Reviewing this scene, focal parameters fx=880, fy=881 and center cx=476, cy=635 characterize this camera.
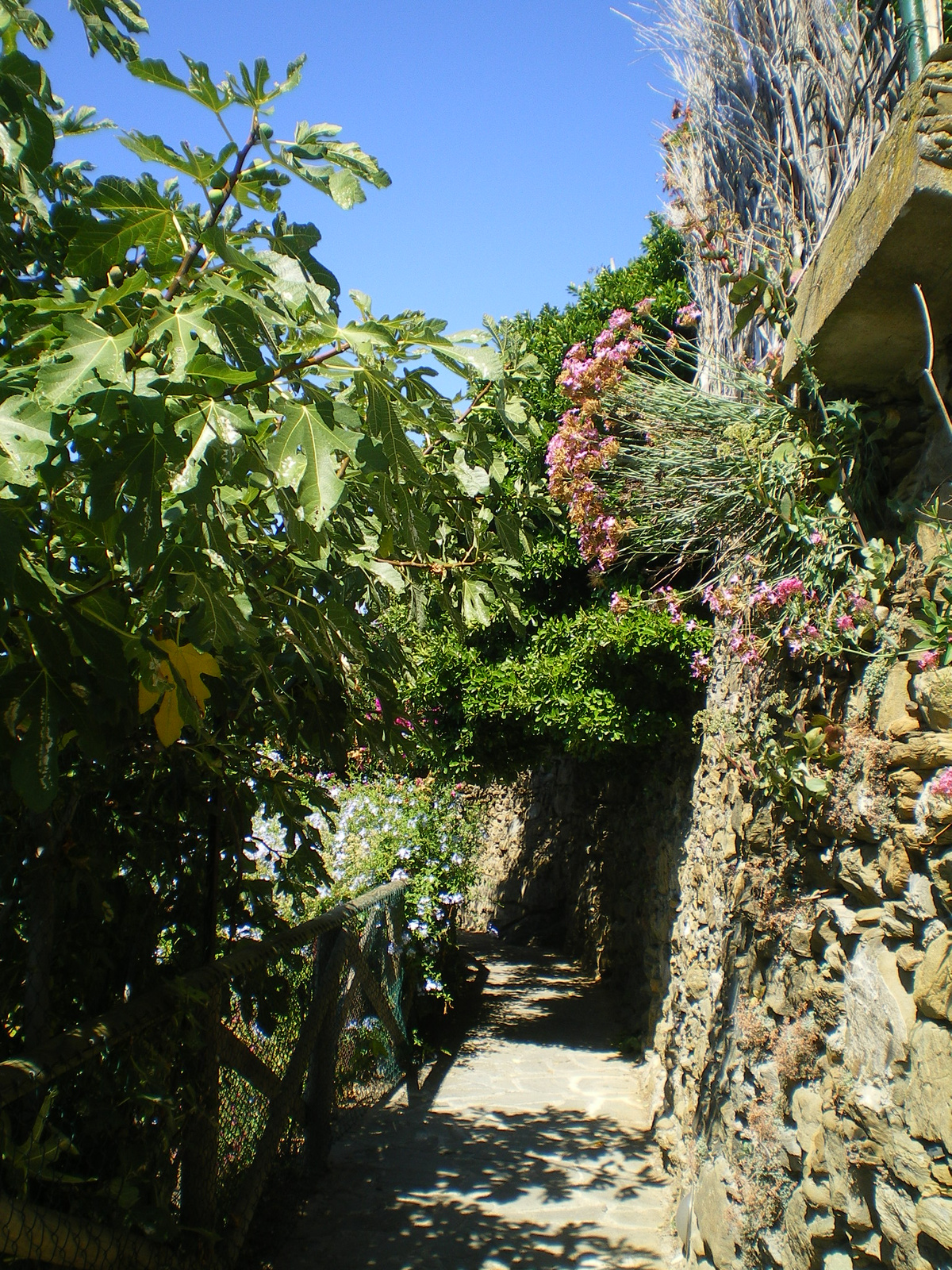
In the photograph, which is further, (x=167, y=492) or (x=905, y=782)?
(x=905, y=782)

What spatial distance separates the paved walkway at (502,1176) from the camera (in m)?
3.37

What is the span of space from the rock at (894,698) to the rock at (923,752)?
7 cm

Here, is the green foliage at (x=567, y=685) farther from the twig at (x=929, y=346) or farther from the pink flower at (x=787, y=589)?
the twig at (x=929, y=346)

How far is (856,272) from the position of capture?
7.02ft

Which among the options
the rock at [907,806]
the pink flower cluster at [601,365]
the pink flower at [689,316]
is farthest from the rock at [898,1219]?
the pink flower at [689,316]

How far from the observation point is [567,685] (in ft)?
19.5

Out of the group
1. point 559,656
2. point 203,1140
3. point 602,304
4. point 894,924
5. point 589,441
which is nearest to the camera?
point 894,924

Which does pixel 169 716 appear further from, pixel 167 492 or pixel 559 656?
pixel 559 656

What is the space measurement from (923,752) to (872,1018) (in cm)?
64

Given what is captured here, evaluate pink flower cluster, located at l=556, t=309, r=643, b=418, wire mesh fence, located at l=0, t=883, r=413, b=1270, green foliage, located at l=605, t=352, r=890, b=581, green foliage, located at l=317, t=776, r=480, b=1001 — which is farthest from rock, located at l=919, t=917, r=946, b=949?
green foliage, located at l=317, t=776, r=480, b=1001

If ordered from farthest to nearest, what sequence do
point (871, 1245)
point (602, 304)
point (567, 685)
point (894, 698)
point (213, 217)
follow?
point (602, 304), point (567, 685), point (894, 698), point (871, 1245), point (213, 217)

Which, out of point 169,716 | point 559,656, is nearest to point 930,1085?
point 169,716

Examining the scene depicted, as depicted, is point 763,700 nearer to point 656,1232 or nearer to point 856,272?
point 856,272

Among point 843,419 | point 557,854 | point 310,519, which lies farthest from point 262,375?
point 557,854
